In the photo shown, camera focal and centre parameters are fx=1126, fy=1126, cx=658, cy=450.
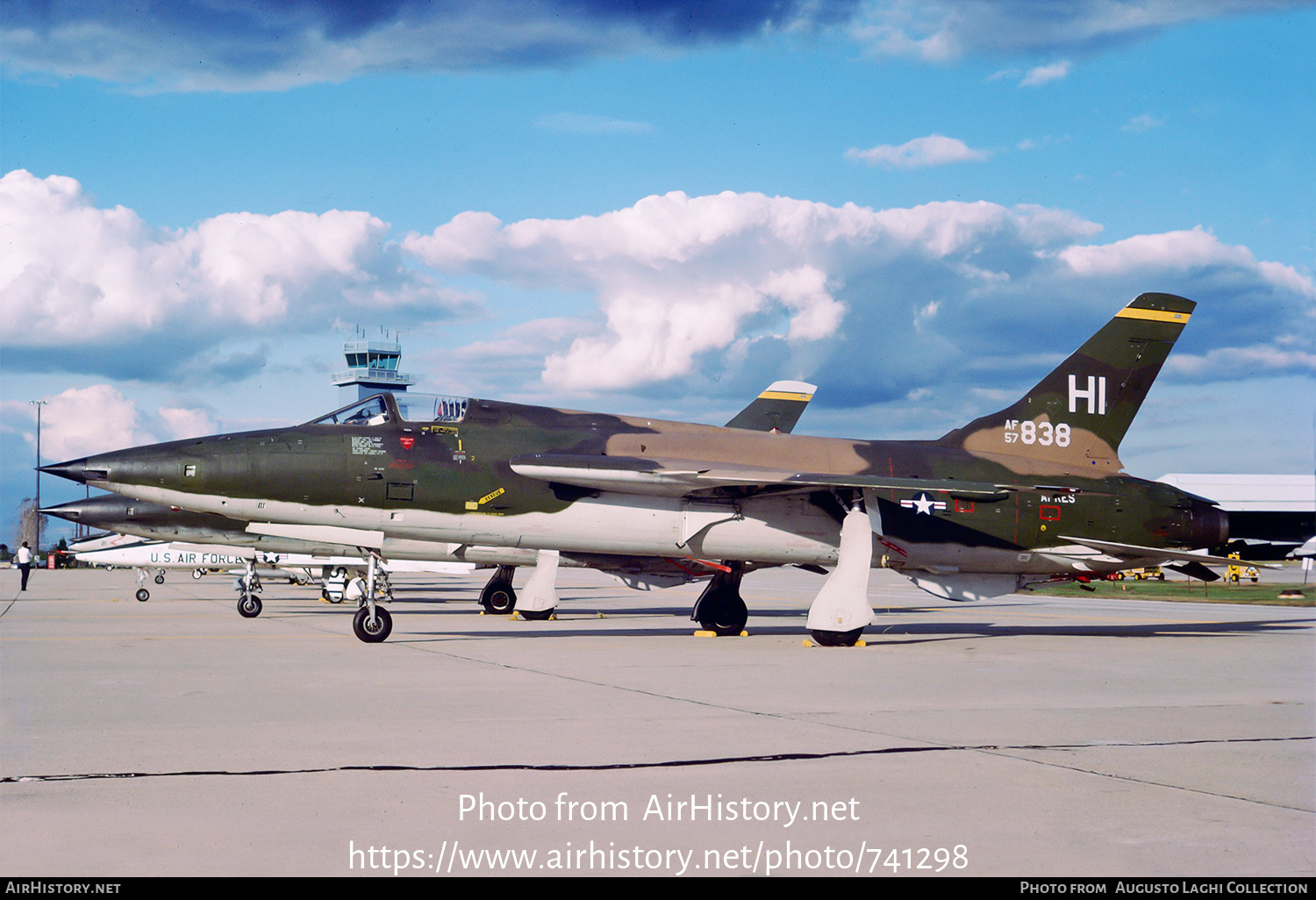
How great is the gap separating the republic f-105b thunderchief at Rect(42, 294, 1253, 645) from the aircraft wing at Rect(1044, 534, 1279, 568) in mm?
41

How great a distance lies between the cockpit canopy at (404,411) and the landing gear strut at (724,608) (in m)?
5.24

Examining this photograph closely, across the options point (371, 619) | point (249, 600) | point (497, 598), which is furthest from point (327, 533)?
point (497, 598)

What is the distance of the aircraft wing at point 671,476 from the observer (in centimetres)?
1558

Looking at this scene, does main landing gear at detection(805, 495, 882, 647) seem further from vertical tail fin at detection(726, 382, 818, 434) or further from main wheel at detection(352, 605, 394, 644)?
vertical tail fin at detection(726, 382, 818, 434)

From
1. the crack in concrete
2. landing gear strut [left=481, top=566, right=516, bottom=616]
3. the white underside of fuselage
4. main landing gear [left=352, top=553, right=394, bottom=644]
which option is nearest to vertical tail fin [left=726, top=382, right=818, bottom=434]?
landing gear strut [left=481, top=566, right=516, bottom=616]

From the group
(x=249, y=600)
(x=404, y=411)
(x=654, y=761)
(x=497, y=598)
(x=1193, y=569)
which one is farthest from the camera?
(x=497, y=598)

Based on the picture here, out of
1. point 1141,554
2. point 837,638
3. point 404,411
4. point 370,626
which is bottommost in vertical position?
point 837,638

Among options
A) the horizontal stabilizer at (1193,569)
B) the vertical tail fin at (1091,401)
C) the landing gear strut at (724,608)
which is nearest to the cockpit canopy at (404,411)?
the landing gear strut at (724,608)

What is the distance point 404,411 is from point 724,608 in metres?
6.21

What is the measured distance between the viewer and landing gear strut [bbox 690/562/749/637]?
18.7 m

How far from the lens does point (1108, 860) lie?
4.72m

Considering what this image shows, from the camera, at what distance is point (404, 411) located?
642 inches

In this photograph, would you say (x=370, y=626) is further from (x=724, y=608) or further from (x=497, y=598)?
(x=497, y=598)
